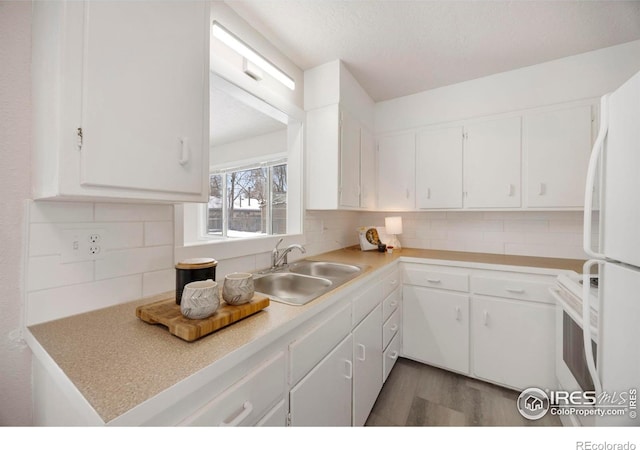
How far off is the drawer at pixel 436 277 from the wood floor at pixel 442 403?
71cm

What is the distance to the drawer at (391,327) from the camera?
184 cm

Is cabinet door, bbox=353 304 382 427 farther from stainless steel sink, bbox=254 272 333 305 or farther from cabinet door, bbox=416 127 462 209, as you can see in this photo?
cabinet door, bbox=416 127 462 209

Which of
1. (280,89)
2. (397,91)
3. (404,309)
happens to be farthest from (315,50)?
(404,309)

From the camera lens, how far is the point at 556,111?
195cm

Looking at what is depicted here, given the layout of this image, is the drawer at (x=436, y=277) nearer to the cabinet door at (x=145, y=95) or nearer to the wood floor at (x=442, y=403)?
the wood floor at (x=442, y=403)

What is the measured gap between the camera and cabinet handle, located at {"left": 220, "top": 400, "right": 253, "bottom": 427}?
680 mm

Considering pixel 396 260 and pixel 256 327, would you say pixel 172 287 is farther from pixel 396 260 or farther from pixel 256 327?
pixel 396 260

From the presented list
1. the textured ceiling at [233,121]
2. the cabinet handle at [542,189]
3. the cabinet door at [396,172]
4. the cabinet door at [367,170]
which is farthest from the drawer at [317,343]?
the textured ceiling at [233,121]

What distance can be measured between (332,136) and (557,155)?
1.70 meters

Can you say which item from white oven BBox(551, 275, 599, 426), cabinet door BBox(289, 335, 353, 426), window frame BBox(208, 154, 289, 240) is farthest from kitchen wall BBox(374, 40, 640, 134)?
cabinet door BBox(289, 335, 353, 426)
